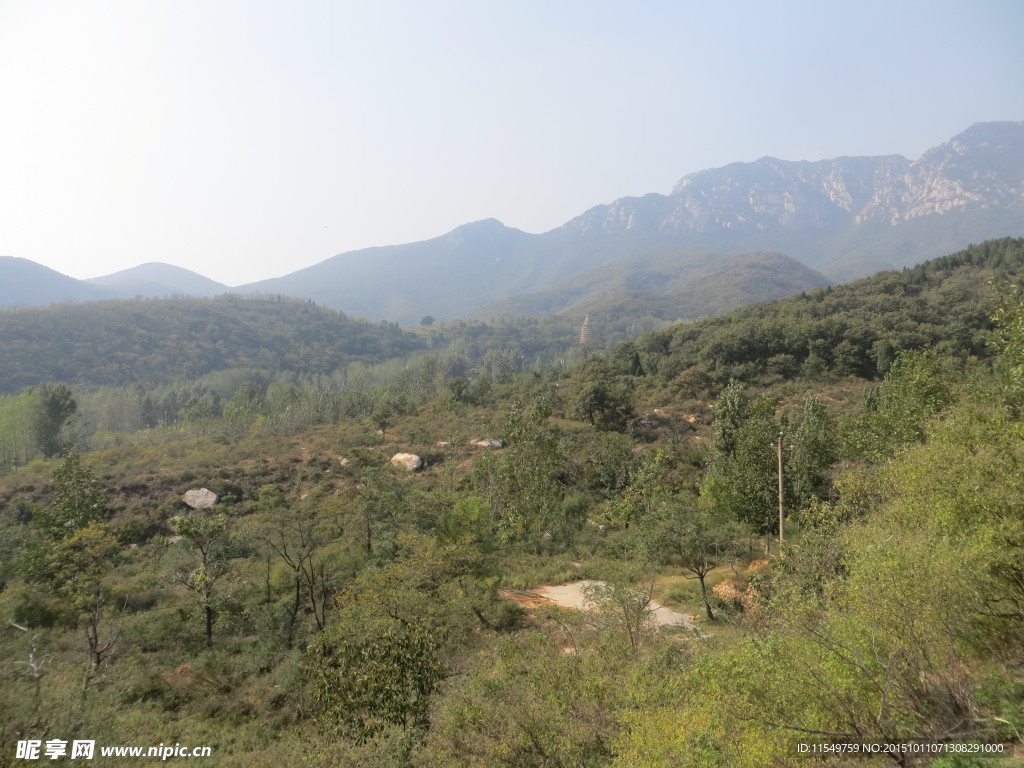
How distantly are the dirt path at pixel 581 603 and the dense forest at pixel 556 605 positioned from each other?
43 cm

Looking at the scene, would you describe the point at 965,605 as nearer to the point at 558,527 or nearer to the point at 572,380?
the point at 558,527

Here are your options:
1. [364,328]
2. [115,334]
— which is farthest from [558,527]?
[364,328]

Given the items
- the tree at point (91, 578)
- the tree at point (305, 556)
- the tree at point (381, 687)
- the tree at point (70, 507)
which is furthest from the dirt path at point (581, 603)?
the tree at point (70, 507)

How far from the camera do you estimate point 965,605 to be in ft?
23.2

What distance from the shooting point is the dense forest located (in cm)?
661

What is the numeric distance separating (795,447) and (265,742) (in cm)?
1997

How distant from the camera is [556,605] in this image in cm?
1600

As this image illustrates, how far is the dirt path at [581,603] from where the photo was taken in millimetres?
15023

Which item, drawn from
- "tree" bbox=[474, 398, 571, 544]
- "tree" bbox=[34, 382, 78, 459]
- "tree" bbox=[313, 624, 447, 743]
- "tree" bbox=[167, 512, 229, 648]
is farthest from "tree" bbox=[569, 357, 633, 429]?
"tree" bbox=[34, 382, 78, 459]

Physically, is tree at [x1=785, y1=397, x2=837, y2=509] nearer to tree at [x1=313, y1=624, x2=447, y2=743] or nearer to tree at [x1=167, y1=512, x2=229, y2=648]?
tree at [x1=313, y1=624, x2=447, y2=743]

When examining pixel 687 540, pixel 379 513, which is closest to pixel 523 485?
pixel 379 513

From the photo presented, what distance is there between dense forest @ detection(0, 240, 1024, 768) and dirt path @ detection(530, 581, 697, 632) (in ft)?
1.41

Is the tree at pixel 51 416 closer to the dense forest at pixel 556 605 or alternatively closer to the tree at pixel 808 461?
the dense forest at pixel 556 605

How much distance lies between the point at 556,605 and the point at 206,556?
36.7ft
